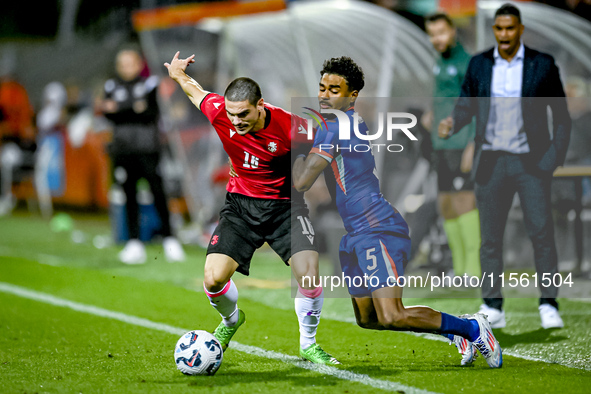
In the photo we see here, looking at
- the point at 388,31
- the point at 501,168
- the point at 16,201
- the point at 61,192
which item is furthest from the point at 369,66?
the point at 16,201

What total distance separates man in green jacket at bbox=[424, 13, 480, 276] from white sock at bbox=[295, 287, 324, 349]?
2564 millimetres

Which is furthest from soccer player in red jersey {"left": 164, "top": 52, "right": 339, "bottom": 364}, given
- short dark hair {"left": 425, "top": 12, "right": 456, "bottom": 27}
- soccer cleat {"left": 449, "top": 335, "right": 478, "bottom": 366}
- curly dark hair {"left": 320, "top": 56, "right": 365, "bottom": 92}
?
short dark hair {"left": 425, "top": 12, "right": 456, "bottom": 27}

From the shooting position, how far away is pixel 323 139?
4.53m

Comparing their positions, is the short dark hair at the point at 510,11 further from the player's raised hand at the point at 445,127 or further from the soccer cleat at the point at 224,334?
the soccer cleat at the point at 224,334

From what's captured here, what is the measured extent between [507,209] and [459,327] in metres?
1.72

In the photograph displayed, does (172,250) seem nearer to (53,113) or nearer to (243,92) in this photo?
(243,92)

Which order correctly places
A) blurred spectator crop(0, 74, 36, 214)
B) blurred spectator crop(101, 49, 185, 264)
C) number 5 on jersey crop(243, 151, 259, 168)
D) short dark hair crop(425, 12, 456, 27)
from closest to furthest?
number 5 on jersey crop(243, 151, 259, 168) → short dark hair crop(425, 12, 456, 27) → blurred spectator crop(101, 49, 185, 264) → blurred spectator crop(0, 74, 36, 214)

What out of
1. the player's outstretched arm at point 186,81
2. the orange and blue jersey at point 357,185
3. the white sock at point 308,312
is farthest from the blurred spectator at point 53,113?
the orange and blue jersey at point 357,185

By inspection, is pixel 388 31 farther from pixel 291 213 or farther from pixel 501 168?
pixel 291 213

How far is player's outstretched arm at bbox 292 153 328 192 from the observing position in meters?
4.46

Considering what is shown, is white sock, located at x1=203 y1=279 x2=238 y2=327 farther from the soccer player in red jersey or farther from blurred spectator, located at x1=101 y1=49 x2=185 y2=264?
blurred spectator, located at x1=101 y1=49 x2=185 y2=264

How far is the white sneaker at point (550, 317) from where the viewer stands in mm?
5832

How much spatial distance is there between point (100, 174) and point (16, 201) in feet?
12.7

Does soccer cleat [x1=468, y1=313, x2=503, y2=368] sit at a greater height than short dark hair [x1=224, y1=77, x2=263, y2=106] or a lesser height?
lesser
